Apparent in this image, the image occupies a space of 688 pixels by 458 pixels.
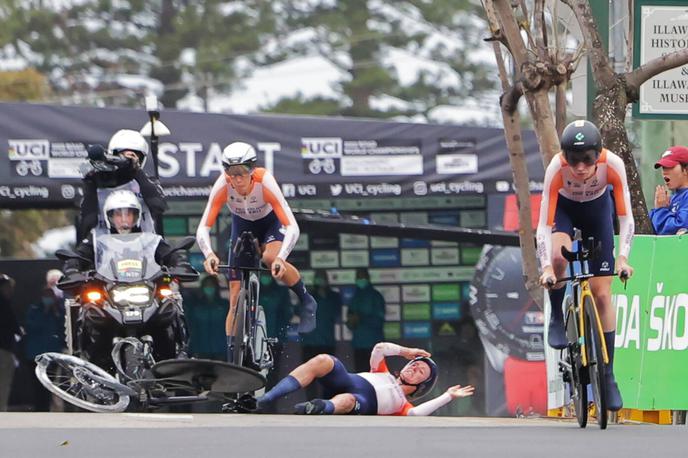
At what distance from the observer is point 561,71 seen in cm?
1538

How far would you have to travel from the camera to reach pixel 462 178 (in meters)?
20.9

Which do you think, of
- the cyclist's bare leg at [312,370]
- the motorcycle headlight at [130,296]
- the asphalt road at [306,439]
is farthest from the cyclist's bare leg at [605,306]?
the motorcycle headlight at [130,296]

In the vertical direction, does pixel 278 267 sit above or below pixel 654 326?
above

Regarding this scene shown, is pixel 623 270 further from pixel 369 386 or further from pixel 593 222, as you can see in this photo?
pixel 369 386

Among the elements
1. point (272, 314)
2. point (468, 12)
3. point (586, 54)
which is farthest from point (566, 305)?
point (468, 12)

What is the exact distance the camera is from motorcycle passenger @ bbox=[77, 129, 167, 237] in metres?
14.1

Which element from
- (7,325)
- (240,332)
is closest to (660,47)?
(240,332)

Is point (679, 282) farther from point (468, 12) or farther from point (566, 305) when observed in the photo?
point (468, 12)

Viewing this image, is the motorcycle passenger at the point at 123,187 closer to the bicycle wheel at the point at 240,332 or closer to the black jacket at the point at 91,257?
the black jacket at the point at 91,257

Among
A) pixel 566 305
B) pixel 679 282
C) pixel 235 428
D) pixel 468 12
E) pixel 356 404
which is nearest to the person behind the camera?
pixel 235 428

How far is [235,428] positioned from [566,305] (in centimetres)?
253

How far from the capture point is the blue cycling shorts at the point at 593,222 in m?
11.5

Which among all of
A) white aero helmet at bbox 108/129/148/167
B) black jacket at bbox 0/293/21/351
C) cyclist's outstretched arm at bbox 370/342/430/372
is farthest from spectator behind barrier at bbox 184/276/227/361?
white aero helmet at bbox 108/129/148/167

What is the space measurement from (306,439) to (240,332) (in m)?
4.06
